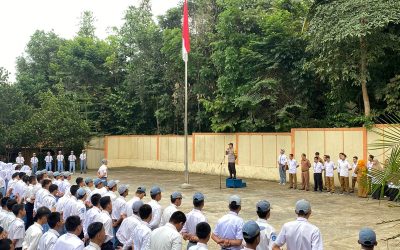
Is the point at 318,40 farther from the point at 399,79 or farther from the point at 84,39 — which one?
the point at 84,39

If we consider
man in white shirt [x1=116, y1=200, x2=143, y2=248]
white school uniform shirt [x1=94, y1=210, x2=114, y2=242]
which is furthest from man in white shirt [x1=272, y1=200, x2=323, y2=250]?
white school uniform shirt [x1=94, y1=210, x2=114, y2=242]

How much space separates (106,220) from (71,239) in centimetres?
162

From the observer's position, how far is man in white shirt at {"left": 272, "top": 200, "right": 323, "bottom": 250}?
5.16 meters

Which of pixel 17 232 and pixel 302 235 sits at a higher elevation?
pixel 302 235

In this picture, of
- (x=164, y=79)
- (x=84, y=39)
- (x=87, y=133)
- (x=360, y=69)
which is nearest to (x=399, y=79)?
(x=360, y=69)

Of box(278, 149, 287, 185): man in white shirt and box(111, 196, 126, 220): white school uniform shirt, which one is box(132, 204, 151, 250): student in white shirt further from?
box(278, 149, 287, 185): man in white shirt

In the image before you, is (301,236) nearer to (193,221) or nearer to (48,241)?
(193,221)

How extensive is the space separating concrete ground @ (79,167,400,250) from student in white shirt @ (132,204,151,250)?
3.96 m

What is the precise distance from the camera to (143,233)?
5.74m

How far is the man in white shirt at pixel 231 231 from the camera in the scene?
5750mm

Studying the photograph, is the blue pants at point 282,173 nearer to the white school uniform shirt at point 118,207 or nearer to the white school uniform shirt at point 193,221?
the white school uniform shirt at point 118,207

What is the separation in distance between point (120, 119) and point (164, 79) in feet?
19.1

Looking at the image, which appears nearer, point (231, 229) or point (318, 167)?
point (231, 229)

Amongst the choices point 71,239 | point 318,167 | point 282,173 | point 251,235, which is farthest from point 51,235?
point 282,173
